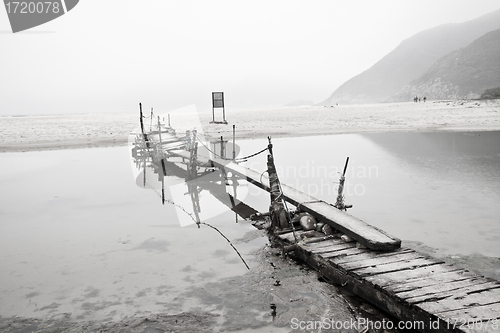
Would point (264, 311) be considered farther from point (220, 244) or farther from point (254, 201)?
point (254, 201)

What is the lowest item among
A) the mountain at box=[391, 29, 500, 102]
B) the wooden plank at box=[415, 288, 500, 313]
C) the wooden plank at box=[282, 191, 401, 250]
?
the wooden plank at box=[415, 288, 500, 313]

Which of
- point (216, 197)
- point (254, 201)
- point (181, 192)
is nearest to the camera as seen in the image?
point (254, 201)

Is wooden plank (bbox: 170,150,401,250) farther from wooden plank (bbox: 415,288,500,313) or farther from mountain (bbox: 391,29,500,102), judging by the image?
mountain (bbox: 391,29,500,102)

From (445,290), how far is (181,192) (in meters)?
10.4

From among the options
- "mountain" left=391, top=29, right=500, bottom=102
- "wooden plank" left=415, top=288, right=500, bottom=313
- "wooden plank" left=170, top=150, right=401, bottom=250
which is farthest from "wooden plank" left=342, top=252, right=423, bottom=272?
Result: "mountain" left=391, top=29, right=500, bottom=102

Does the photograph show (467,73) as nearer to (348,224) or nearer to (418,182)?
(418,182)

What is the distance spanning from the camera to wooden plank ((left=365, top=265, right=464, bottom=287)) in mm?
4656

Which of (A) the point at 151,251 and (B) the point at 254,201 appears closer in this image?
(A) the point at 151,251

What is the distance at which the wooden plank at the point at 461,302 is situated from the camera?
3.91 metres

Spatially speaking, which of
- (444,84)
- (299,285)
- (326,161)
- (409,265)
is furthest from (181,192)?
(444,84)

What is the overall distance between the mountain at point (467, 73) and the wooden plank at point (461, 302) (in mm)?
110766

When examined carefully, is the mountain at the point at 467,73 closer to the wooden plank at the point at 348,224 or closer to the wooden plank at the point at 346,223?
the wooden plank at the point at 346,223

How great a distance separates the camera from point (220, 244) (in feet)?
25.4

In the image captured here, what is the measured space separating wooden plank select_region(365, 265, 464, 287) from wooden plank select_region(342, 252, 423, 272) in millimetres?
331
